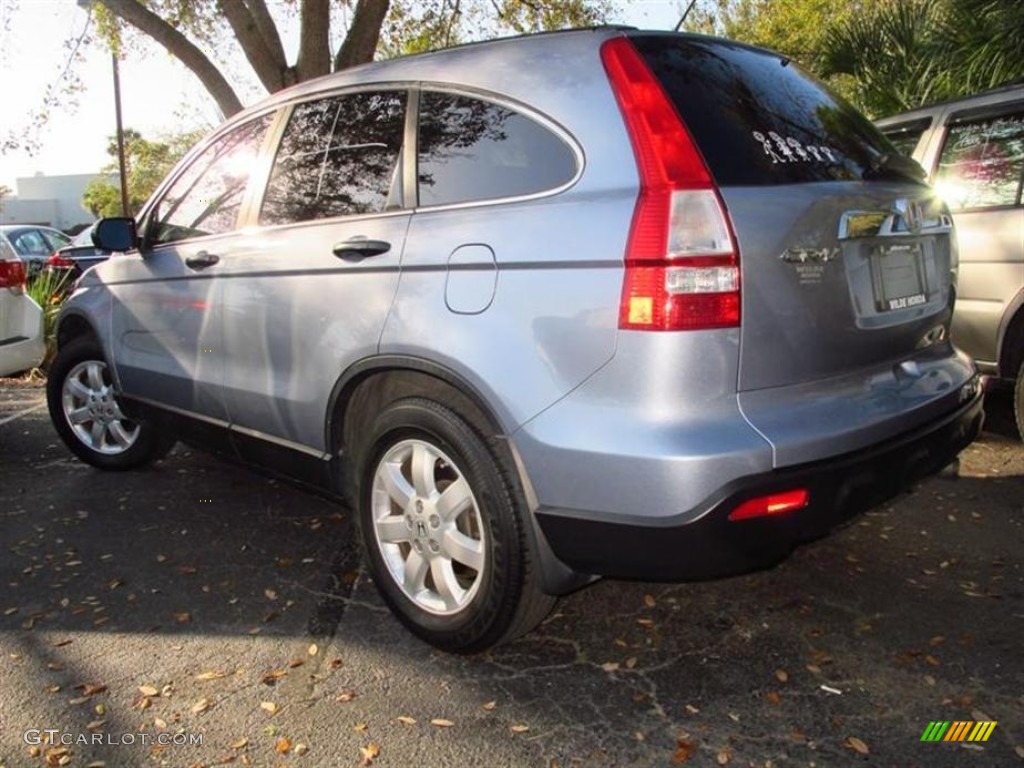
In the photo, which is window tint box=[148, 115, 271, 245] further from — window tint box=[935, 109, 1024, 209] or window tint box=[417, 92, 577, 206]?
window tint box=[935, 109, 1024, 209]

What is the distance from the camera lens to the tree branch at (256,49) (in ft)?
34.5

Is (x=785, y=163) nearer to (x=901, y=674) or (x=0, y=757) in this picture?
(x=901, y=674)

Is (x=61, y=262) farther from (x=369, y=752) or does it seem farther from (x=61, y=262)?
(x=369, y=752)

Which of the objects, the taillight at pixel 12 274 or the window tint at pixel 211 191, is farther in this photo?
the taillight at pixel 12 274

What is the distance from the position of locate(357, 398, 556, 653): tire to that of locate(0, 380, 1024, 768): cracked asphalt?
0.53 ft

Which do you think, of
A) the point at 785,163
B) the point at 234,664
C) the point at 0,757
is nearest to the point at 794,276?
the point at 785,163

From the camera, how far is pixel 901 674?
263cm

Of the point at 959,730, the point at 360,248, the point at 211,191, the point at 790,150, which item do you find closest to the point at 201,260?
the point at 211,191

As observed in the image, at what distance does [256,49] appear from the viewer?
10.6 meters

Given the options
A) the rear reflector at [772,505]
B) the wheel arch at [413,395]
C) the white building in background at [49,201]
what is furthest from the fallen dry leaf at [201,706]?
the white building in background at [49,201]

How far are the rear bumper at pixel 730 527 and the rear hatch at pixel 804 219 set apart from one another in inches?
9.9

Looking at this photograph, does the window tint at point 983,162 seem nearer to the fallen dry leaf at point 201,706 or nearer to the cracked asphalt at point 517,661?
the cracked asphalt at point 517,661

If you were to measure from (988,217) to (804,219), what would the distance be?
2893 millimetres

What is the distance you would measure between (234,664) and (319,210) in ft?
5.23
